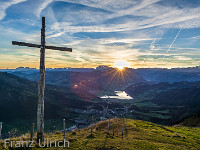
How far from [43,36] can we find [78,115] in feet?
515

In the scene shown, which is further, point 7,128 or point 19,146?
point 7,128

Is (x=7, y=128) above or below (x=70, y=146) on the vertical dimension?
below

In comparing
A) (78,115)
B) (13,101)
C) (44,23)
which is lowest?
(78,115)

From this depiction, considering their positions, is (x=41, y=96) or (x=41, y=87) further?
(x=41, y=87)

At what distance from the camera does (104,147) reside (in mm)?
15531

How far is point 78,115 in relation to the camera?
542 feet

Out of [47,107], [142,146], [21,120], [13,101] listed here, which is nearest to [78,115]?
[47,107]

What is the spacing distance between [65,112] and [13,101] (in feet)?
178

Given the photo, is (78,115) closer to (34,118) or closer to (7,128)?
(34,118)

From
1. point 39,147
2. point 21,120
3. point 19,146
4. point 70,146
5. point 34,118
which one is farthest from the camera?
point 34,118

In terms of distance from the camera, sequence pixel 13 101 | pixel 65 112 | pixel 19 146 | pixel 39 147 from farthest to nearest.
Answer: pixel 65 112 < pixel 13 101 < pixel 39 147 < pixel 19 146

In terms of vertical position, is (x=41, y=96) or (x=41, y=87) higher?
(x=41, y=87)

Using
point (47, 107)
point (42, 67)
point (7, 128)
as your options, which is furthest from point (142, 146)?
point (47, 107)

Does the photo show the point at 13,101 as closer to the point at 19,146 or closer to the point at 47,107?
the point at 47,107
